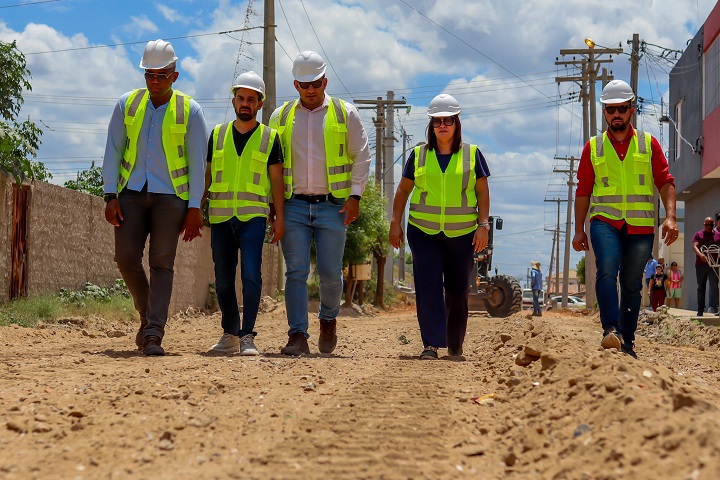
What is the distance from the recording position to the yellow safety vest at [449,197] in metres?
8.18

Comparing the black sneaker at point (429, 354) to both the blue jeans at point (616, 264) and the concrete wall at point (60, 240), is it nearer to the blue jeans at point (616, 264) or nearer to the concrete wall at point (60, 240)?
the blue jeans at point (616, 264)

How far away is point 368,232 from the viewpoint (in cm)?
3144

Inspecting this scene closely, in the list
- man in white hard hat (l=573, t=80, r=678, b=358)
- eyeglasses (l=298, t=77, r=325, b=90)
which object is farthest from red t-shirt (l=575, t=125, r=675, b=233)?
eyeglasses (l=298, t=77, r=325, b=90)

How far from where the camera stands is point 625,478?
10.9ft

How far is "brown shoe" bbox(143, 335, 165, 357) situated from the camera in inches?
291

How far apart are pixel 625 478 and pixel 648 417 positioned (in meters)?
0.62

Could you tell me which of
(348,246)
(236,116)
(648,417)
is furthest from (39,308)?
(348,246)

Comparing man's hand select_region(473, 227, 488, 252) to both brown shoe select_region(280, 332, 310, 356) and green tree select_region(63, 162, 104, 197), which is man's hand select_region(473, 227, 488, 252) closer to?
brown shoe select_region(280, 332, 310, 356)

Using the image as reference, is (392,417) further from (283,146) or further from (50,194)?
(50,194)

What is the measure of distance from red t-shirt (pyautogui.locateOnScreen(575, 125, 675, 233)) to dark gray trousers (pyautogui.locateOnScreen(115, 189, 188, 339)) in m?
3.05

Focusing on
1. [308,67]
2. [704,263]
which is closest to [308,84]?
[308,67]

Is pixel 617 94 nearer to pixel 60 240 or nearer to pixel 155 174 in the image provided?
pixel 155 174

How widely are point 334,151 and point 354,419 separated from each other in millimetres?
3882

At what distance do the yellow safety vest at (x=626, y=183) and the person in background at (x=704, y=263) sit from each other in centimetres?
766
